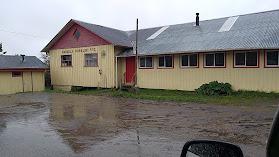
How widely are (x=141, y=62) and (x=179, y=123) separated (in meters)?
10.8

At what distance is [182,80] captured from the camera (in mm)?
15852

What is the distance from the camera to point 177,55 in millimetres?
16016

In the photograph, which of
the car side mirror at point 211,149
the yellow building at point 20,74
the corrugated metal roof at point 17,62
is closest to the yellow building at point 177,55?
the yellow building at point 20,74

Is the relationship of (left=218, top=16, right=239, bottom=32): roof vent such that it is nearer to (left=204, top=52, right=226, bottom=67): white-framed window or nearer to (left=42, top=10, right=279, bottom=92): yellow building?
(left=42, top=10, right=279, bottom=92): yellow building

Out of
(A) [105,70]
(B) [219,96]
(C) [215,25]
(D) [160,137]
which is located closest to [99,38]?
(A) [105,70]

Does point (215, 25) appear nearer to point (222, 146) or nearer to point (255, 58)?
point (255, 58)

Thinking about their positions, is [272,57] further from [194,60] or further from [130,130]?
[130,130]

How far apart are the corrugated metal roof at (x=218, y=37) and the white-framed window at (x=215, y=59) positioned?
647 mm

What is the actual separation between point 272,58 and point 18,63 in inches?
808

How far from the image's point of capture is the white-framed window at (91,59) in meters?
19.5

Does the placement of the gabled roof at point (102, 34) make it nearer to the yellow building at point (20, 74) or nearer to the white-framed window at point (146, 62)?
the white-framed window at point (146, 62)

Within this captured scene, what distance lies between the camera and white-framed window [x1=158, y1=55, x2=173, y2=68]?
1643 cm

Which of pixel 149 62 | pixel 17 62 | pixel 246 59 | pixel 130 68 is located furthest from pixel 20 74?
pixel 246 59

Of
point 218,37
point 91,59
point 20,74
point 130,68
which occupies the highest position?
point 218,37
